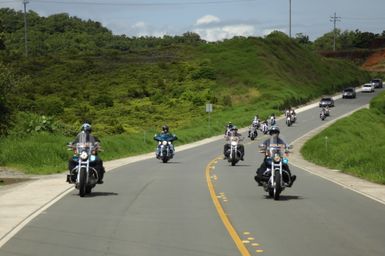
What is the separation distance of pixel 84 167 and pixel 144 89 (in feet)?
270

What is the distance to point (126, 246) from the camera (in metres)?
10.1

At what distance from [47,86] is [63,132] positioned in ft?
189

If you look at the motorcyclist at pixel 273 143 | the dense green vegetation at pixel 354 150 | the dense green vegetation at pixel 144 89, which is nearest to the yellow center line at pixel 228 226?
the motorcyclist at pixel 273 143

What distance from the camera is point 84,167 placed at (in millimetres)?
16453

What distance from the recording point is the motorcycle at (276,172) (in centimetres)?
1599

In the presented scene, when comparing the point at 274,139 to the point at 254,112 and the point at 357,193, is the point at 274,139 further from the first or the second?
the point at 254,112

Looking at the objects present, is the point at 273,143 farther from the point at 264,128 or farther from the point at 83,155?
the point at 264,128

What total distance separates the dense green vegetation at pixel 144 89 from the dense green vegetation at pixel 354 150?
12627 millimetres

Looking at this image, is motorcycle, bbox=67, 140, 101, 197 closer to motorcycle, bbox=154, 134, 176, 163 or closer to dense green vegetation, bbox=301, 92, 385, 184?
dense green vegetation, bbox=301, 92, 385, 184

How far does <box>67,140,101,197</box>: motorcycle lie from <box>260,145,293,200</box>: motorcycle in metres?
4.40

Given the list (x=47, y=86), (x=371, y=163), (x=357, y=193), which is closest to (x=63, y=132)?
(x=371, y=163)

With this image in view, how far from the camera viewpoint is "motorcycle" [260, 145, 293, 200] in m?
16.0

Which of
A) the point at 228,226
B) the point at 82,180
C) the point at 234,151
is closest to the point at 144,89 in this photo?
the point at 234,151

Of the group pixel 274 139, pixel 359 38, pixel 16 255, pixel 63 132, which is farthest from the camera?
pixel 359 38
